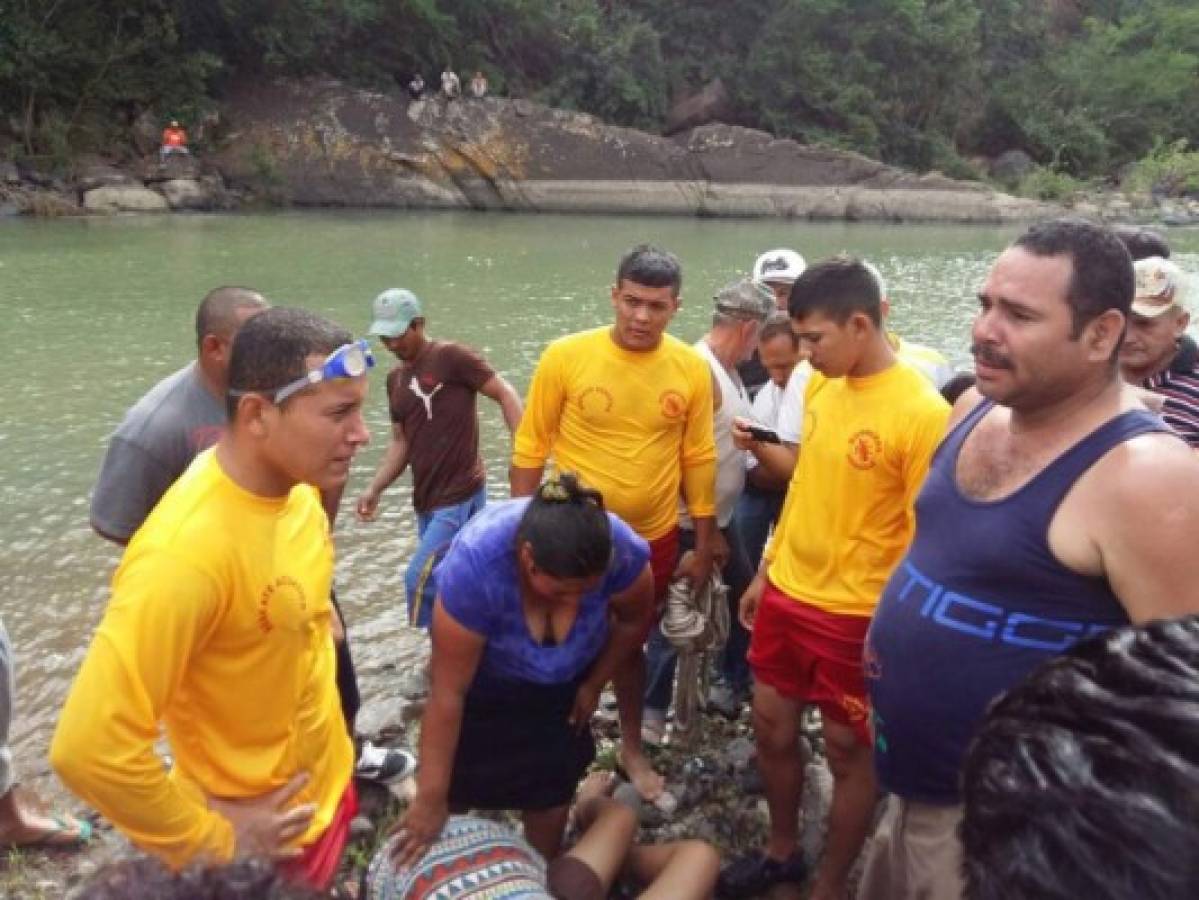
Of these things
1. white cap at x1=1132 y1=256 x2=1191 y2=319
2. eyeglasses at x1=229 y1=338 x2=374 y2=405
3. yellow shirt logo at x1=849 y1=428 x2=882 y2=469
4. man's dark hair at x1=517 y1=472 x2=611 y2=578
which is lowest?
man's dark hair at x1=517 y1=472 x2=611 y2=578

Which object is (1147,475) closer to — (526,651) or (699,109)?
(526,651)

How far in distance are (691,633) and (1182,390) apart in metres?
1.85

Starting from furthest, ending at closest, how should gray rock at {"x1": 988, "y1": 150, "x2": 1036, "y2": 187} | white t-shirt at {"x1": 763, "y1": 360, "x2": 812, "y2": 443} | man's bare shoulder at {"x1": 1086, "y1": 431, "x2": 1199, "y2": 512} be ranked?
gray rock at {"x1": 988, "y1": 150, "x2": 1036, "y2": 187} < white t-shirt at {"x1": 763, "y1": 360, "x2": 812, "y2": 443} < man's bare shoulder at {"x1": 1086, "y1": 431, "x2": 1199, "y2": 512}

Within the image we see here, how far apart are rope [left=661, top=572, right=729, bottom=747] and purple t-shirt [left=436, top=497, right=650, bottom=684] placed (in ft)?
2.69

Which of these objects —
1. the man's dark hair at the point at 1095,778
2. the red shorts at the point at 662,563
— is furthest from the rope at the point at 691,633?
the man's dark hair at the point at 1095,778

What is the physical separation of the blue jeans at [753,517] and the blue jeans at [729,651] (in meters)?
0.03

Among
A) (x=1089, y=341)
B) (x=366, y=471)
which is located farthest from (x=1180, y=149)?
(x=1089, y=341)

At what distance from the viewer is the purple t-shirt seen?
2594 mm

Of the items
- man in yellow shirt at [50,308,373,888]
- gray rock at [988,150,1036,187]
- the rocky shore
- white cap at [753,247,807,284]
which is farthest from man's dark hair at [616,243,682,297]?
gray rock at [988,150,1036,187]

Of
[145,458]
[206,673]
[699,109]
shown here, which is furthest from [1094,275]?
[699,109]

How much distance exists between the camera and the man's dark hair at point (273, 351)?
214 cm

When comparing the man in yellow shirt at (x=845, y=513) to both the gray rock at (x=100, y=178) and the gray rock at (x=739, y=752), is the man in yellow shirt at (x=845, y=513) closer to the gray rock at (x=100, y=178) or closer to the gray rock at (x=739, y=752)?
the gray rock at (x=739, y=752)

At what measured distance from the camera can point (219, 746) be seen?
2119mm

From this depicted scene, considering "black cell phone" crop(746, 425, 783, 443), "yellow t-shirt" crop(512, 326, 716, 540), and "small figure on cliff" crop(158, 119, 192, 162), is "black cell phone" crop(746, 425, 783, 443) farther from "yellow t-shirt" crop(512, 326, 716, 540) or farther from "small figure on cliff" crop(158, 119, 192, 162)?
"small figure on cliff" crop(158, 119, 192, 162)
